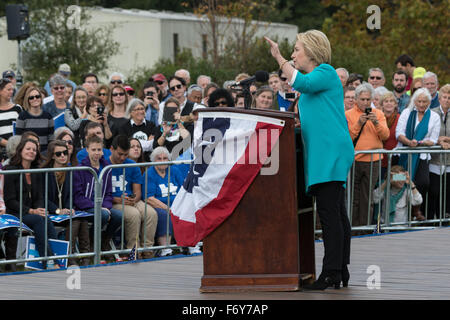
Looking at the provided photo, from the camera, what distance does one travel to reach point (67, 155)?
11281 millimetres

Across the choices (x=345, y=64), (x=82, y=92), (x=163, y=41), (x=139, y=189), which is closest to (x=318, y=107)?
(x=139, y=189)

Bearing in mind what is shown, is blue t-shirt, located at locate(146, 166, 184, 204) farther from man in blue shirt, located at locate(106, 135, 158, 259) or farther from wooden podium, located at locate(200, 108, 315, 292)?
wooden podium, located at locate(200, 108, 315, 292)

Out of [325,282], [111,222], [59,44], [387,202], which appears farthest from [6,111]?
[59,44]

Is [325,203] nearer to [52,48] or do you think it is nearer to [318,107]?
[318,107]

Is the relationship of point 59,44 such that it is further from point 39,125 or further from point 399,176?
point 399,176

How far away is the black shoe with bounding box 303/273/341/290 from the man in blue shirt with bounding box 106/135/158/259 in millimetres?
3422

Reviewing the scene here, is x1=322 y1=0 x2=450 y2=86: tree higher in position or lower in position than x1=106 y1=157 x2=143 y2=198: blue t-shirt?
higher

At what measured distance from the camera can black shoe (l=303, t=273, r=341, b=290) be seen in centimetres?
773

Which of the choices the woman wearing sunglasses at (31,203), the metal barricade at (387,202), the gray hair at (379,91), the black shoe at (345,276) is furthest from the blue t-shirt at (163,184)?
the gray hair at (379,91)

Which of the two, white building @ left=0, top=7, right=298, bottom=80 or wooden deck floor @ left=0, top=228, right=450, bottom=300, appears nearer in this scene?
wooden deck floor @ left=0, top=228, right=450, bottom=300

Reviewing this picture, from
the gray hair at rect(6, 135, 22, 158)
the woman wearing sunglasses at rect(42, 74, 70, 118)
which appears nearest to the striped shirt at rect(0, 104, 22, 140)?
the woman wearing sunglasses at rect(42, 74, 70, 118)

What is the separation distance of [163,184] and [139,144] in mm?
927

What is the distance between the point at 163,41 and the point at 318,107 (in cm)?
3322

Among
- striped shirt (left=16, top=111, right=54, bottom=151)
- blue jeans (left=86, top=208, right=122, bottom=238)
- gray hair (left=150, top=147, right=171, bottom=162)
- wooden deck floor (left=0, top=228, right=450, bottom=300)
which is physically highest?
striped shirt (left=16, top=111, right=54, bottom=151)
